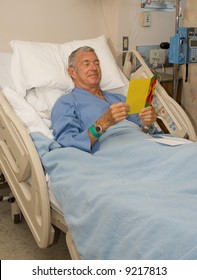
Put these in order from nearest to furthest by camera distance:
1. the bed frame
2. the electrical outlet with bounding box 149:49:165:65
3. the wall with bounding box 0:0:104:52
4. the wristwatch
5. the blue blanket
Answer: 1. the blue blanket
2. the bed frame
3. the wristwatch
4. the wall with bounding box 0:0:104:52
5. the electrical outlet with bounding box 149:49:165:65

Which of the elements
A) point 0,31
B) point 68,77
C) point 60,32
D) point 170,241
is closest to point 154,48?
point 60,32

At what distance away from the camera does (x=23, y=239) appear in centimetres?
215

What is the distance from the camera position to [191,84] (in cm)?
308

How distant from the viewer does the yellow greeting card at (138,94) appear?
171cm

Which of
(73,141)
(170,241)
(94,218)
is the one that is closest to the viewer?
(170,241)

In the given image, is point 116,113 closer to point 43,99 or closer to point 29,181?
point 29,181

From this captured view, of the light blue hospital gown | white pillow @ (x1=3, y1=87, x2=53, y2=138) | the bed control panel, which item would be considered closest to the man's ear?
the light blue hospital gown

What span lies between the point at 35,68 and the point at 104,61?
536mm

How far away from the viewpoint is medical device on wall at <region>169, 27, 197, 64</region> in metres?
2.51

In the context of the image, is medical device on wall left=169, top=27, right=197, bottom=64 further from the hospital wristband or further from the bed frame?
the bed frame

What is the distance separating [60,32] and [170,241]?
2.03 meters

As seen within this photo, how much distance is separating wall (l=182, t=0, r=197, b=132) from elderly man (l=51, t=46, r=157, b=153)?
100 centimetres
